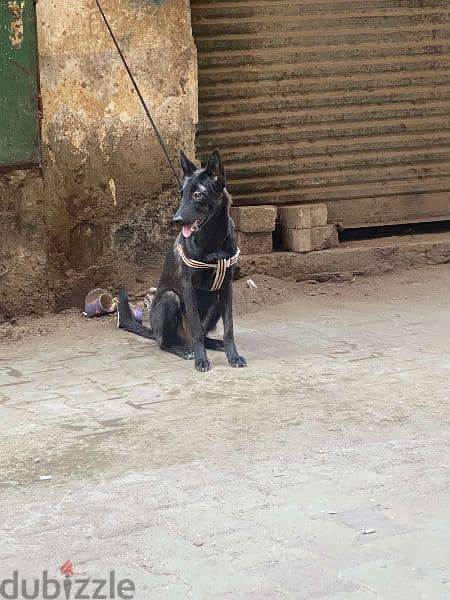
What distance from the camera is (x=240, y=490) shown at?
16.5 feet

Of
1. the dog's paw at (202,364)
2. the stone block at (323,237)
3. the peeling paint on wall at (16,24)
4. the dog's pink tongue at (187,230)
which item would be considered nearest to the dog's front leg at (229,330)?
the dog's paw at (202,364)

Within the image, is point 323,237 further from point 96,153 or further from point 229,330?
point 229,330

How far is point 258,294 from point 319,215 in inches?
34.6

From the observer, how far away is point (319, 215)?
362 inches

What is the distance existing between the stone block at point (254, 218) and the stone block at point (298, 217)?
18 cm

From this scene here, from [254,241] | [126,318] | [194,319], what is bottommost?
[126,318]

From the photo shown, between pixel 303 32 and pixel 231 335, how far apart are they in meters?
3.14

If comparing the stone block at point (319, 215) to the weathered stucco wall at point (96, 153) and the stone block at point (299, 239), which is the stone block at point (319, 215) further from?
the weathered stucco wall at point (96, 153)

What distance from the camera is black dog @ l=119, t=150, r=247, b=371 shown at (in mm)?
6855

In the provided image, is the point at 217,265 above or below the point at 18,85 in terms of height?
below

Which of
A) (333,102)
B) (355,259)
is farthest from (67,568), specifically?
(333,102)

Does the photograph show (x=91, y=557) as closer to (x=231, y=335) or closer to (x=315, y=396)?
(x=315, y=396)

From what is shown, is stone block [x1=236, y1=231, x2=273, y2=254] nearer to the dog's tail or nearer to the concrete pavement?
the concrete pavement

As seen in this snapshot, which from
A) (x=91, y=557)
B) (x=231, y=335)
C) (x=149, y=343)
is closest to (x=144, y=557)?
(x=91, y=557)
